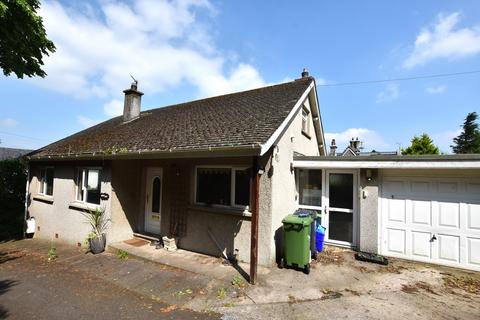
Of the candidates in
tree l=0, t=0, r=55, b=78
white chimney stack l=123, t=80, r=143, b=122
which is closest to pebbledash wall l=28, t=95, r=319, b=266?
tree l=0, t=0, r=55, b=78

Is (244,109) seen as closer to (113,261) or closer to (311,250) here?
(311,250)

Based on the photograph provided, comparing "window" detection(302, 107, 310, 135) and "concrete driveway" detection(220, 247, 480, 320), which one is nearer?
"concrete driveway" detection(220, 247, 480, 320)

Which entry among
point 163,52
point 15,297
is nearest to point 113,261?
point 15,297

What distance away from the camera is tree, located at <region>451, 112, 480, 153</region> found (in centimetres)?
3888

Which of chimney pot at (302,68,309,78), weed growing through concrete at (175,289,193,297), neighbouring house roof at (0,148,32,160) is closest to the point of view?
weed growing through concrete at (175,289,193,297)

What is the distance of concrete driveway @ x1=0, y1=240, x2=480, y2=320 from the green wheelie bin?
26 cm

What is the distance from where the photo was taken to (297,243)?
6.48m

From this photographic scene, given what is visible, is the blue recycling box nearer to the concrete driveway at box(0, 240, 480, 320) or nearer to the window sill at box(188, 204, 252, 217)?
the concrete driveway at box(0, 240, 480, 320)

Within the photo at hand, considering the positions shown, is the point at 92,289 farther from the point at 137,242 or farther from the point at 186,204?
the point at 186,204

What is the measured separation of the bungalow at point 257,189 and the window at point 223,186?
32 mm

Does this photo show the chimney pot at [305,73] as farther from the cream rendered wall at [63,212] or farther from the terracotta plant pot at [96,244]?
the terracotta plant pot at [96,244]

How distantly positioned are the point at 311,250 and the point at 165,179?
17.3ft

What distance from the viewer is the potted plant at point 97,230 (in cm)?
839

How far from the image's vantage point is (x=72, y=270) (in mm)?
7188
